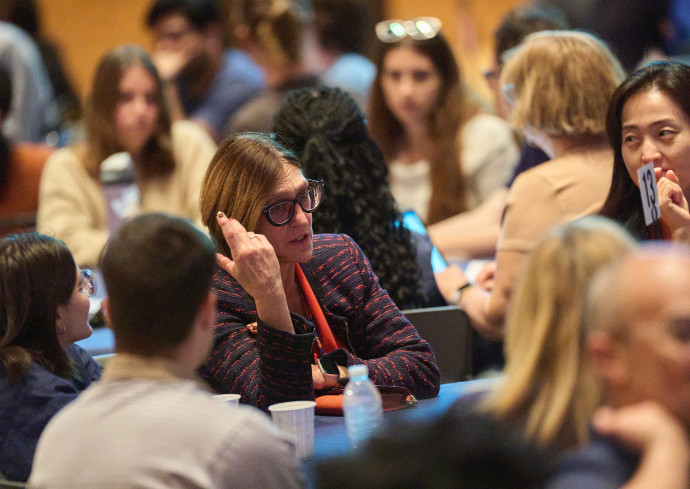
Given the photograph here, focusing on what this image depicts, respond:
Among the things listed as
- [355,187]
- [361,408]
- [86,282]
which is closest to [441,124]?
[355,187]

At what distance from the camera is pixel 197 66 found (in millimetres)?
6418

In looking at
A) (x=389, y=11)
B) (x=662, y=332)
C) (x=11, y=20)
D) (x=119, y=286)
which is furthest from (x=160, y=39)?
(x=662, y=332)

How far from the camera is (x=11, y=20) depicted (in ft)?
23.6

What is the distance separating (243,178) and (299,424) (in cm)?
73

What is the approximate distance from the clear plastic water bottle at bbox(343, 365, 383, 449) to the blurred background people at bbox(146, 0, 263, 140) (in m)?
4.43

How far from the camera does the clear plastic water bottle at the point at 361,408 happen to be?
208 cm

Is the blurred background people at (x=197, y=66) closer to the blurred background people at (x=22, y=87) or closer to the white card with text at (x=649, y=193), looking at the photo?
the blurred background people at (x=22, y=87)

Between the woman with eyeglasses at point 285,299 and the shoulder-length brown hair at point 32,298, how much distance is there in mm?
401

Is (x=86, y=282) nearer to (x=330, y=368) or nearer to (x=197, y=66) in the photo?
(x=330, y=368)

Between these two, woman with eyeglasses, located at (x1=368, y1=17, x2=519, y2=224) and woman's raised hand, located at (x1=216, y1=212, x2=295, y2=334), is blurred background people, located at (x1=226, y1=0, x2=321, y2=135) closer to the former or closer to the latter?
woman with eyeglasses, located at (x1=368, y1=17, x2=519, y2=224)

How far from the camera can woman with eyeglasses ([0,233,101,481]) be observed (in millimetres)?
2070

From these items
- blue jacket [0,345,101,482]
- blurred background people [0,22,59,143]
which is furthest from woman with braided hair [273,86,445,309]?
blurred background people [0,22,59,143]

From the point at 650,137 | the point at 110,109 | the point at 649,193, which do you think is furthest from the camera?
the point at 110,109

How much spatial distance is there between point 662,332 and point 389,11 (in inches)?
317
